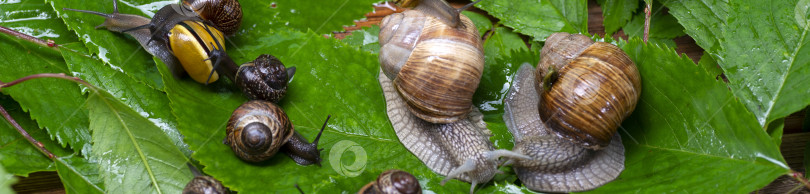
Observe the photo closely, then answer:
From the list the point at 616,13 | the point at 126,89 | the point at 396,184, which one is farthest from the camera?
the point at 616,13

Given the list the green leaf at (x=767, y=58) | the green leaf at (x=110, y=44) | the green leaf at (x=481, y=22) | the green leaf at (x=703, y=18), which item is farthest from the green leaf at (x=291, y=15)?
the green leaf at (x=767, y=58)

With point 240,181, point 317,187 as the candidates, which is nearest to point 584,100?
point 317,187

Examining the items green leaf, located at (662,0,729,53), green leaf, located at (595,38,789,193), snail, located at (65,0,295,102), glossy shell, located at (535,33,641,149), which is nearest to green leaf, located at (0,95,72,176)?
snail, located at (65,0,295,102)

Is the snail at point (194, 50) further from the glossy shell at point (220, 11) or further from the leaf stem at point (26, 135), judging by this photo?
the leaf stem at point (26, 135)

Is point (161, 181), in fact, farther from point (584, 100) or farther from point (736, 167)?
point (736, 167)

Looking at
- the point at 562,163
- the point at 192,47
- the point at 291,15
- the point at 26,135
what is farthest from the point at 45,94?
the point at 562,163

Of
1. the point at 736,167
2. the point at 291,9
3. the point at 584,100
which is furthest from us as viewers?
the point at 291,9

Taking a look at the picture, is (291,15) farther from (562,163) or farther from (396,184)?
(562,163)
